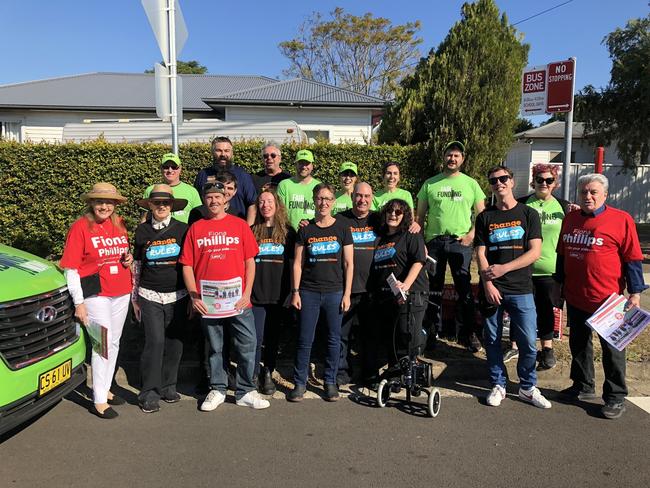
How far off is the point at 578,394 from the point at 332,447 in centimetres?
233

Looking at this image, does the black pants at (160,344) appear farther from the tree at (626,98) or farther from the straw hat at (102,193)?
the tree at (626,98)

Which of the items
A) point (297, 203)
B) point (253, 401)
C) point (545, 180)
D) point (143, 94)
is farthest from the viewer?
point (143, 94)

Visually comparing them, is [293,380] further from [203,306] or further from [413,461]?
[413,461]

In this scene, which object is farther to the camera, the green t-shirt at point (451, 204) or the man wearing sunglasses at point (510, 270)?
the green t-shirt at point (451, 204)

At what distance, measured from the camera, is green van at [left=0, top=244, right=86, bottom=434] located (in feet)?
10.1

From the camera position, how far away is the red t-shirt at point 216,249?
397 cm

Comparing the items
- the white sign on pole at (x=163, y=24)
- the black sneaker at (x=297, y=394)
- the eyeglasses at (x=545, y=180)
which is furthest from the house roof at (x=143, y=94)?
the black sneaker at (x=297, y=394)

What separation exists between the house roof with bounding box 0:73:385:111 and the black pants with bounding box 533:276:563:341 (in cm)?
1267

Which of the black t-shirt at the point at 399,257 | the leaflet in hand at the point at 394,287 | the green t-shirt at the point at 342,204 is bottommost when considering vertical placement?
the leaflet in hand at the point at 394,287

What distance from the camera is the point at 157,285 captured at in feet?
13.5

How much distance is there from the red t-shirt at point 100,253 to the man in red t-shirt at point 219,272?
0.50 m

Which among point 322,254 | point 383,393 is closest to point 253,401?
point 383,393

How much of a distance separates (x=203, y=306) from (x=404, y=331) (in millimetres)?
1661

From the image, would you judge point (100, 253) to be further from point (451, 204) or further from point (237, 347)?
point (451, 204)
